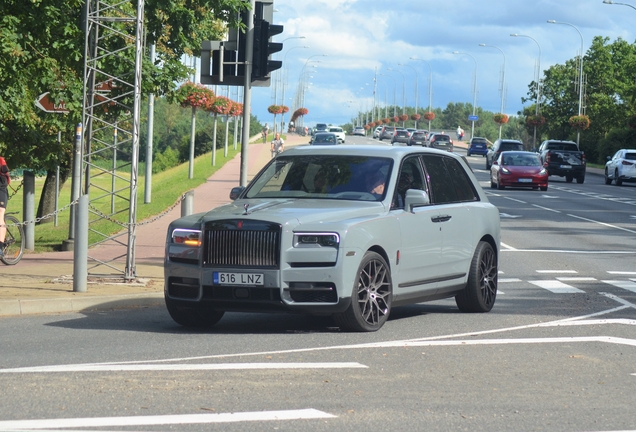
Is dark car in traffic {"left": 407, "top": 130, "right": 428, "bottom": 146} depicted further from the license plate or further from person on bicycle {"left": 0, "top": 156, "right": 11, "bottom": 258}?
the license plate

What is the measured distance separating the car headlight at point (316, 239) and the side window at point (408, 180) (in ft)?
3.77

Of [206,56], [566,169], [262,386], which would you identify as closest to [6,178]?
[206,56]

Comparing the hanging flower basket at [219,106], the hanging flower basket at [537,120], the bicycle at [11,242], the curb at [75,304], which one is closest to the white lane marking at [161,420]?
the curb at [75,304]

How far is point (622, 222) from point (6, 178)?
17.1 m

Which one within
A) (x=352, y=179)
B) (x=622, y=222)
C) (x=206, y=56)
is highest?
(x=206, y=56)

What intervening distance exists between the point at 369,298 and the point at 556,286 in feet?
17.9

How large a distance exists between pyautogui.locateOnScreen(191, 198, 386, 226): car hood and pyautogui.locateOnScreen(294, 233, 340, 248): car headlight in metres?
0.12

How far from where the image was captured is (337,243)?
32.0 feet

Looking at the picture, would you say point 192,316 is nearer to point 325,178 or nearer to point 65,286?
point 325,178

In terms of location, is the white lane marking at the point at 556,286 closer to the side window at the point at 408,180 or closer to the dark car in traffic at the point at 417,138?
the side window at the point at 408,180

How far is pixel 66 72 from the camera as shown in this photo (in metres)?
21.7

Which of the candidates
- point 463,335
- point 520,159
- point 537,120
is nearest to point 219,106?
point 520,159

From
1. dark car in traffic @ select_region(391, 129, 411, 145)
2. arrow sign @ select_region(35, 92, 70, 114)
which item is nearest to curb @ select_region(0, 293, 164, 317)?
arrow sign @ select_region(35, 92, 70, 114)

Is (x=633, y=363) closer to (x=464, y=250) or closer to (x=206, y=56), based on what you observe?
(x=464, y=250)
